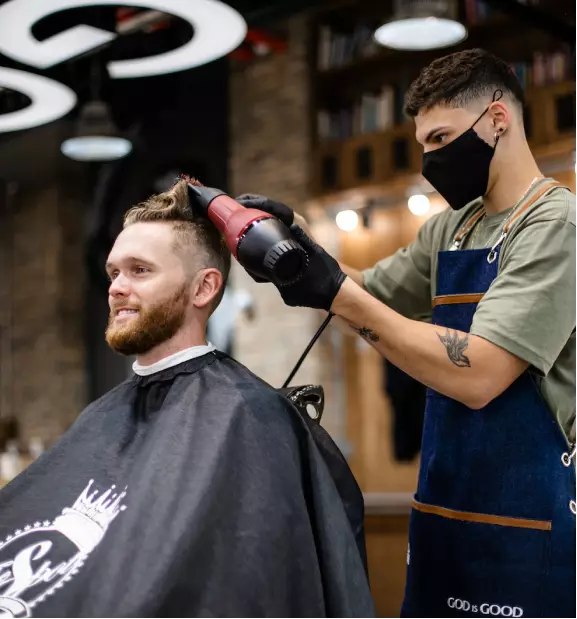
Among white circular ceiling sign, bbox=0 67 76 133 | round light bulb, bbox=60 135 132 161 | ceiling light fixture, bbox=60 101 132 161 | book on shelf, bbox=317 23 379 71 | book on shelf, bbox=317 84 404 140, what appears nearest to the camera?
white circular ceiling sign, bbox=0 67 76 133

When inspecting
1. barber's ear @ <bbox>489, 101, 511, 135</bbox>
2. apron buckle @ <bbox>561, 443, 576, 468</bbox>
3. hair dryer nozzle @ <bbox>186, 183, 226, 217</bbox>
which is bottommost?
apron buckle @ <bbox>561, 443, 576, 468</bbox>

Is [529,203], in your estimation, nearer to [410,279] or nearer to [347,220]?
[410,279]

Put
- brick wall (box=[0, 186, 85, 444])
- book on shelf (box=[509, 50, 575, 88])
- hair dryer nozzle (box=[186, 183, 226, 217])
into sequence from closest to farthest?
hair dryer nozzle (box=[186, 183, 226, 217]), book on shelf (box=[509, 50, 575, 88]), brick wall (box=[0, 186, 85, 444])

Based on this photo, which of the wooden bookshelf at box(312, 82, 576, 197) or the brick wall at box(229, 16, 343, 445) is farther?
the brick wall at box(229, 16, 343, 445)

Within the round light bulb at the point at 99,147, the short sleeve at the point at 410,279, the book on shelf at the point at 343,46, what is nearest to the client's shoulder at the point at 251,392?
the short sleeve at the point at 410,279

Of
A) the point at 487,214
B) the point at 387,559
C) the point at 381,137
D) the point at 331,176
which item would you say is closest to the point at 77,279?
the point at 331,176

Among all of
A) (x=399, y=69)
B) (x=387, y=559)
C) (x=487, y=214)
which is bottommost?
(x=387, y=559)

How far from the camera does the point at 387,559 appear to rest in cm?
341

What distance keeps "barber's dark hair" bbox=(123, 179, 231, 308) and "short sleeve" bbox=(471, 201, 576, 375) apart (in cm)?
70

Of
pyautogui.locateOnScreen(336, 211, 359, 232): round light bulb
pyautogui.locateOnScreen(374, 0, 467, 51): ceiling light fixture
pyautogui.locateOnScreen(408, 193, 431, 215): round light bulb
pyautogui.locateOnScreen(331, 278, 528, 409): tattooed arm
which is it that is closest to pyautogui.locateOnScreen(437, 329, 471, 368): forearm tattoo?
pyautogui.locateOnScreen(331, 278, 528, 409): tattooed arm

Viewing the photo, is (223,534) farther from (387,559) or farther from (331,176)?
(331,176)

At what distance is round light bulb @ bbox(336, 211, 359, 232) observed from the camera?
586cm

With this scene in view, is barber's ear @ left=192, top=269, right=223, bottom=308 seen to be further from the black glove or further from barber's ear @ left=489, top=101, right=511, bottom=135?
barber's ear @ left=489, top=101, right=511, bottom=135

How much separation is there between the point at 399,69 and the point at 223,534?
4.85 m
